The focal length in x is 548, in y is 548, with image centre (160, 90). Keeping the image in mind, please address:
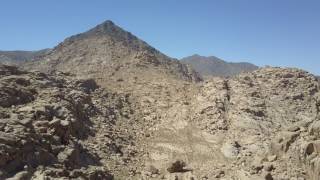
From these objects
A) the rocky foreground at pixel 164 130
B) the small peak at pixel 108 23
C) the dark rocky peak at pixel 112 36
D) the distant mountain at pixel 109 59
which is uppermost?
the small peak at pixel 108 23

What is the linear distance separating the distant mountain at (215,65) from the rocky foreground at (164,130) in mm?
88211

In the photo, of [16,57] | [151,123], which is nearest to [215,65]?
[16,57]

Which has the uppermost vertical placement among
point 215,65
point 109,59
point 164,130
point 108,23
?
point 108,23

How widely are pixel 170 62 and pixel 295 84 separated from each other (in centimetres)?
2550

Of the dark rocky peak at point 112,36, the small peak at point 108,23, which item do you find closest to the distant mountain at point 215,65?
the small peak at point 108,23

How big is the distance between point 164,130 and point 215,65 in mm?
105883

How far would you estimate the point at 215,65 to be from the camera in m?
148

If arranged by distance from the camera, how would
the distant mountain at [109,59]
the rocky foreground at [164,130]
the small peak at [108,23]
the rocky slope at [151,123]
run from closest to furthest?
Result: 1. the rocky foreground at [164,130]
2. the rocky slope at [151,123]
3. the distant mountain at [109,59]
4. the small peak at [108,23]

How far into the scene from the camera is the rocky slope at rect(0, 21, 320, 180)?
26922 mm

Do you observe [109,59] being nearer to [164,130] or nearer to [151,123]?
[151,123]

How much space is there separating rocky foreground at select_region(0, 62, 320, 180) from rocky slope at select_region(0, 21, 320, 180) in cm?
7

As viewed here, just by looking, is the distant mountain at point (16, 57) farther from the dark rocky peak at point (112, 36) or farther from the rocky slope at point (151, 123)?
the rocky slope at point (151, 123)

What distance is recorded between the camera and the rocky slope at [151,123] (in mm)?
26922

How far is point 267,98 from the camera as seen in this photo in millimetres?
47094
